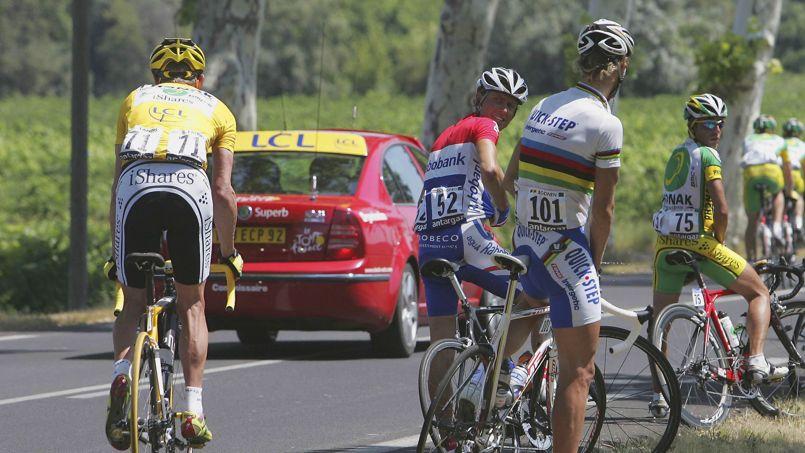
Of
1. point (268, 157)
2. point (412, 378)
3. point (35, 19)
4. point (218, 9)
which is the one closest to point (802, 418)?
point (412, 378)

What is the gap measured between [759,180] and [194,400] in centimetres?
1425

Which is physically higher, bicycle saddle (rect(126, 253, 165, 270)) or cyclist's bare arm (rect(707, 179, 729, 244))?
cyclist's bare arm (rect(707, 179, 729, 244))

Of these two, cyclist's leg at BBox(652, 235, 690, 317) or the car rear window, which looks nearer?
cyclist's leg at BBox(652, 235, 690, 317)

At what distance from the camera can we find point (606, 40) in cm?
600

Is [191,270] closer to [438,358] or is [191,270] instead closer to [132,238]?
[132,238]

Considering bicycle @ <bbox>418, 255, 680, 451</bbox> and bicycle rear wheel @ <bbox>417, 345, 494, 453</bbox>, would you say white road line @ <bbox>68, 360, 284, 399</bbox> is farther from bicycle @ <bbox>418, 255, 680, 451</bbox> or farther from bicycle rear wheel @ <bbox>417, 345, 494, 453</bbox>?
bicycle rear wheel @ <bbox>417, 345, 494, 453</bbox>

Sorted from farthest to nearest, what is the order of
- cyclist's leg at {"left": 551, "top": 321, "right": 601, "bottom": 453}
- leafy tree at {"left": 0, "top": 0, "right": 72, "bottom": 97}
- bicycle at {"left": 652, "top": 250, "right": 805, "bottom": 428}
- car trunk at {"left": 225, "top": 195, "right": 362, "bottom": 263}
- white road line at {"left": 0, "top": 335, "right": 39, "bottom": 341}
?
leafy tree at {"left": 0, "top": 0, "right": 72, "bottom": 97}, white road line at {"left": 0, "top": 335, "right": 39, "bottom": 341}, car trunk at {"left": 225, "top": 195, "right": 362, "bottom": 263}, bicycle at {"left": 652, "top": 250, "right": 805, "bottom": 428}, cyclist's leg at {"left": 551, "top": 321, "right": 601, "bottom": 453}

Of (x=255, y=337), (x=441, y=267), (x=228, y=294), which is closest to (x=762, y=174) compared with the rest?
(x=255, y=337)

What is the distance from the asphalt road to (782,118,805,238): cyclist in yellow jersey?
7.32m

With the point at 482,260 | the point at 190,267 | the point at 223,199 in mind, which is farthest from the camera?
the point at 482,260

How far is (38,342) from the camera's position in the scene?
517 inches

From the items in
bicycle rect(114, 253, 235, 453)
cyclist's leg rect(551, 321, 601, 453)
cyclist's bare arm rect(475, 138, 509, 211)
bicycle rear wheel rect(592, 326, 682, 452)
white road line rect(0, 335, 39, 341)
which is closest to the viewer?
cyclist's leg rect(551, 321, 601, 453)

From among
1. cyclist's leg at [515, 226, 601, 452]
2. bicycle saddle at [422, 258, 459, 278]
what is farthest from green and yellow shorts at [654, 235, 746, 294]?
cyclist's leg at [515, 226, 601, 452]

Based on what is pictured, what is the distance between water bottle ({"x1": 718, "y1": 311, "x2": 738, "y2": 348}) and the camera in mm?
8445
